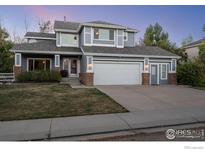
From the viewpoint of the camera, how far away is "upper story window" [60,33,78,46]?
20031 mm

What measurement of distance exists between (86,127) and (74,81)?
476 inches

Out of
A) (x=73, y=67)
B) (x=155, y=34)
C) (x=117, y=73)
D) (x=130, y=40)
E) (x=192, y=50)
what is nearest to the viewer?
(x=117, y=73)

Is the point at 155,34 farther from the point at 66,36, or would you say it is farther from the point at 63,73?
the point at 63,73

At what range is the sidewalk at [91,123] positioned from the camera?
5305mm

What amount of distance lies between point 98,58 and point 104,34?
346cm

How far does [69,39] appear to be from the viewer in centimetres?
2036

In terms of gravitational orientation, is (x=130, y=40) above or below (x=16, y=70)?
above

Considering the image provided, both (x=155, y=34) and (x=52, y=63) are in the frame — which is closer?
(x=52, y=63)

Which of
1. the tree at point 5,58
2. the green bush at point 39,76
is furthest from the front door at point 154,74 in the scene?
the tree at point 5,58

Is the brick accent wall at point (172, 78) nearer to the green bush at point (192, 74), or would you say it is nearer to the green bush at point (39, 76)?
the green bush at point (192, 74)

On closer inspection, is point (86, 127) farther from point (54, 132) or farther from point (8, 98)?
point (8, 98)

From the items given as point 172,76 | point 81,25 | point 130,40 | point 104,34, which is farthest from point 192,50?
point 81,25
